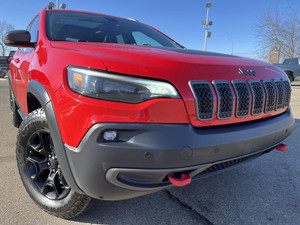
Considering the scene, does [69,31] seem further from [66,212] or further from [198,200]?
[198,200]

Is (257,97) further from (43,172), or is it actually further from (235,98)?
(43,172)

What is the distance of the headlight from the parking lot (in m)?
0.98

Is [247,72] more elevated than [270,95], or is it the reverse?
[247,72]

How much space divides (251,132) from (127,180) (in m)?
0.86

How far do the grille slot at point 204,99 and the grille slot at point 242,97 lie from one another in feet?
0.70

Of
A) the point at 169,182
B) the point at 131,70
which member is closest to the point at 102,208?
the point at 169,182

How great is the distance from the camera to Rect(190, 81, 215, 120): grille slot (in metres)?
1.33

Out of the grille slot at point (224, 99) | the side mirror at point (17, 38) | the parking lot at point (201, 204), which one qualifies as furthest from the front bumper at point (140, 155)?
the side mirror at point (17, 38)

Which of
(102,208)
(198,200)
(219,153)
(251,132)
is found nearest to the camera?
(219,153)

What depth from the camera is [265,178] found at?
2.44 meters

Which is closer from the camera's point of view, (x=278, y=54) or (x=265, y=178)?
(x=265, y=178)

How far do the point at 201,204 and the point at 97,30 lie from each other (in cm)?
195

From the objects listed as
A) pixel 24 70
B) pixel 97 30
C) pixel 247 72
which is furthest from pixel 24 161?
pixel 247 72

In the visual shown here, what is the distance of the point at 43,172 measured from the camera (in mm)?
1811
